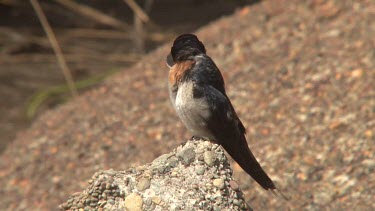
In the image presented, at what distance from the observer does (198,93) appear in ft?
13.8

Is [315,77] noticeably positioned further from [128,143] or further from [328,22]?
[128,143]

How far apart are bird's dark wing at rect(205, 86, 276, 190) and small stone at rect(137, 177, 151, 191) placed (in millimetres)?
554

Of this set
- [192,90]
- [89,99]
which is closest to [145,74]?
[89,99]

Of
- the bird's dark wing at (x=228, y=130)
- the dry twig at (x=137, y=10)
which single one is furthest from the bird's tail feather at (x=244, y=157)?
the dry twig at (x=137, y=10)

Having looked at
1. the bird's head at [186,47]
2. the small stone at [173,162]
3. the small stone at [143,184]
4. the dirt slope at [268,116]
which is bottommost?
the small stone at [143,184]

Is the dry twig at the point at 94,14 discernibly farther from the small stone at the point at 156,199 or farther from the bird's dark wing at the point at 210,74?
the small stone at the point at 156,199

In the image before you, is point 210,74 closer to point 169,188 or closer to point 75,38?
point 169,188

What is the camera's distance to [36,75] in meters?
9.45

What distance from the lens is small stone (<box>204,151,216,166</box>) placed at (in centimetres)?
389

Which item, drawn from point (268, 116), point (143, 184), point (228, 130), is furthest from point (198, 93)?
point (268, 116)

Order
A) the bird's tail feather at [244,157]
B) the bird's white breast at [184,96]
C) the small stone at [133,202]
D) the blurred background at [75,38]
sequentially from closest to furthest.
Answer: the small stone at [133,202], the bird's white breast at [184,96], the bird's tail feather at [244,157], the blurred background at [75,38]

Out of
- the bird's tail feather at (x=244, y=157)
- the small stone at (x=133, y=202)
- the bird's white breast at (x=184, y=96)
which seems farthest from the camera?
the bird's tail feather at (x=244, y=157)

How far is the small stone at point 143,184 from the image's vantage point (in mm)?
3775

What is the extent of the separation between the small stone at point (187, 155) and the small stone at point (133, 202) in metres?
0.27
